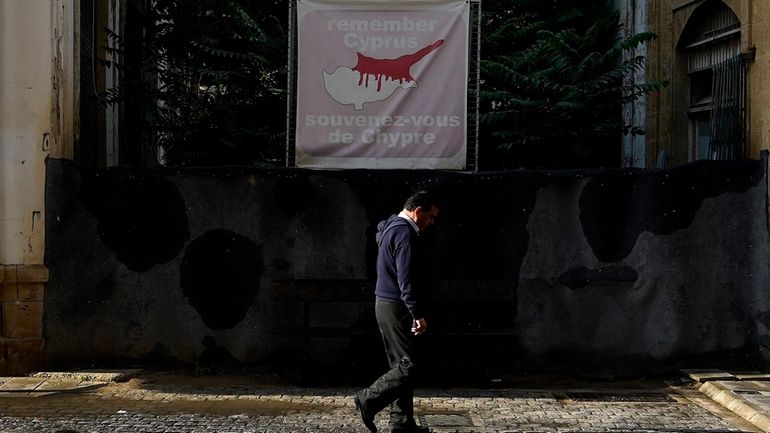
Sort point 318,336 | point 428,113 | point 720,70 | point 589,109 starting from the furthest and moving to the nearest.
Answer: point 589,109 < point 720,70 < point 428,113 < point 318,336

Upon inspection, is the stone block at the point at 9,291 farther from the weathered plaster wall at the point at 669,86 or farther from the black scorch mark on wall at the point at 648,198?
the weathered plaster wall at the point at 669,86

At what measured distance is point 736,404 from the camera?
27.3ft

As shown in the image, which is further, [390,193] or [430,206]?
[390,193]

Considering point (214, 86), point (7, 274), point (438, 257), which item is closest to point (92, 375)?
point (7, 274)

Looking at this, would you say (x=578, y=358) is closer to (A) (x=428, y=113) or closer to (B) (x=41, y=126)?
(A) (x=428, y=113)

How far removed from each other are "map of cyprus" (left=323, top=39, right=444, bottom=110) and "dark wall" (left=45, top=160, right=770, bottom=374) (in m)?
0.94

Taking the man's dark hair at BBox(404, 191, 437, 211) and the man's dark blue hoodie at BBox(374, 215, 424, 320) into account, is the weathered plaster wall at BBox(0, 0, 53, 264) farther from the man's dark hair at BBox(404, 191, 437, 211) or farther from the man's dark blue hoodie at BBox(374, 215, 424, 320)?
the man's dark hair at BBox(404, 191, 437, 211)

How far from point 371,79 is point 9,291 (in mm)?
4452

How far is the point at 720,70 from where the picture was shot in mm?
11305

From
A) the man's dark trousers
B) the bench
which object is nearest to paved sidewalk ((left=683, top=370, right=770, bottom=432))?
the bench

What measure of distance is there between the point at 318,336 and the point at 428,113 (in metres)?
2.75

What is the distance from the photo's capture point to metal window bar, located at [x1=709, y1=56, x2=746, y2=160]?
34.7 ft

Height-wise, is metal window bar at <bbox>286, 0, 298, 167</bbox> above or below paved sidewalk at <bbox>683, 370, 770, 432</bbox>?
above

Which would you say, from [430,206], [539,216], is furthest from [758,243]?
[430,206]
